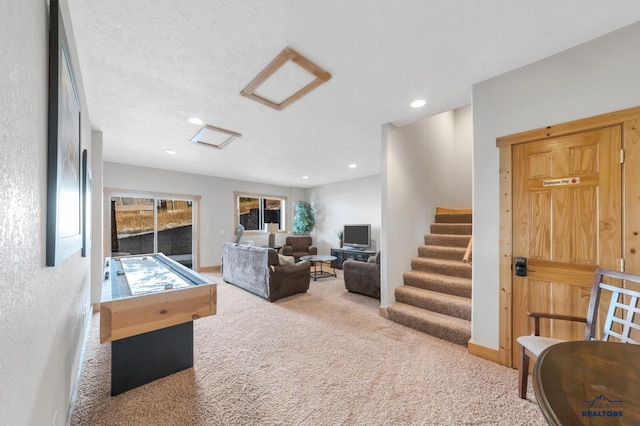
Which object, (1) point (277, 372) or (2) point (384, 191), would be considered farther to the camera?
(2) point (384, 191)

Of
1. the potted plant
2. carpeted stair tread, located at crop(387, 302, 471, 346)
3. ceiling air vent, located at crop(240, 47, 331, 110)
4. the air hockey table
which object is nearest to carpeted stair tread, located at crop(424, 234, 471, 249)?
carpeted stair tread, located at crop(387, 302, 471, 346)

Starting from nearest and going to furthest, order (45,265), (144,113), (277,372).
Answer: (45,265) < (277,372) < (144,113)

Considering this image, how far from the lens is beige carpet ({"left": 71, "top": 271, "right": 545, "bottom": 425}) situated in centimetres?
165

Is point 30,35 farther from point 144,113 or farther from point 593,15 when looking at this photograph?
point 593,15

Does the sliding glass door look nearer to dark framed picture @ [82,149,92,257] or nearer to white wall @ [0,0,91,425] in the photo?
dark framed picture @ [82,149,92,257]

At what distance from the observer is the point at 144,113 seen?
2.91m

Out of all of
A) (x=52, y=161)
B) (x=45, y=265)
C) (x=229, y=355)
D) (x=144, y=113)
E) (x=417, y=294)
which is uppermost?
(x=144, y=113)

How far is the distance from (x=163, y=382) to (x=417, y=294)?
2.87 meters

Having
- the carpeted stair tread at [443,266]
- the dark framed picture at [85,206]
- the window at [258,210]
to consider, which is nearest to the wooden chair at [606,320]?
the carpeted stair tread at [443,266]

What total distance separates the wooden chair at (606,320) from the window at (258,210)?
262 inches

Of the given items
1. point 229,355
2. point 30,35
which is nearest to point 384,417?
point 229,355

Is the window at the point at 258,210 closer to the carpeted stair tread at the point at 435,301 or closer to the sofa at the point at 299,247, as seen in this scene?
the sofa at the point at 299,247

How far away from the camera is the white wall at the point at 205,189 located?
5422mm

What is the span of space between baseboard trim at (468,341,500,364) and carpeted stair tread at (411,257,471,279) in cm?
115
